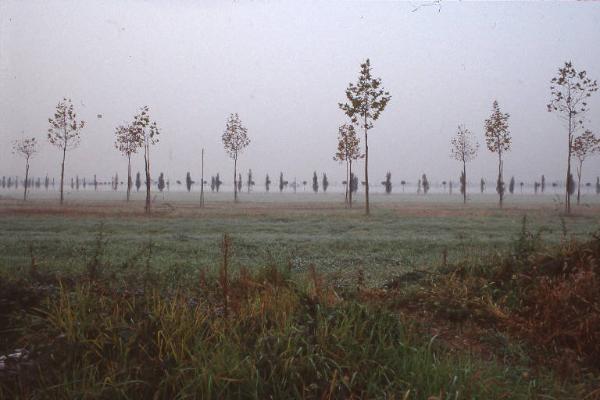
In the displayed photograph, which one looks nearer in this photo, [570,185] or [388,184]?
[570,185]

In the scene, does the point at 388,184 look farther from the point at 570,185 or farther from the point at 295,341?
the point at 295,341

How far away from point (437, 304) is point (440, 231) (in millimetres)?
17251

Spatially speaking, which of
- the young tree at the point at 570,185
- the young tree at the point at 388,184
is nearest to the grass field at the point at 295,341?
the young tree at the point at 570,185

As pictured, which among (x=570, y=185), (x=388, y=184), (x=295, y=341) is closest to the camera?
(x=295, y=341)

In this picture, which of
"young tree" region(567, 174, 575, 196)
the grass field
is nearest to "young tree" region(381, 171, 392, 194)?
"young tree" region(567, 174, 575, 196)

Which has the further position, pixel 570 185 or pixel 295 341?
pixel 570 185

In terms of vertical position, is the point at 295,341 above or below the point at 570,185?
below

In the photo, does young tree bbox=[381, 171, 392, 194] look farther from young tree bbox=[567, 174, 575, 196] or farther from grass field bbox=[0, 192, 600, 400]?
grass field bbox=[0, 192, 600, 400]

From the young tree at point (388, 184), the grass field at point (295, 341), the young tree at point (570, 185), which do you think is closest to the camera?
the grass field at point (295, 341)

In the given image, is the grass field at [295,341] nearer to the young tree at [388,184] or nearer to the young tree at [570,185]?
the young tree at [570,185]

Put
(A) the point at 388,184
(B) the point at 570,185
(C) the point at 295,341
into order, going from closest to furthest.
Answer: (C) the point at 295,341, (B) the point at 570,185, (A) the point at 388,184

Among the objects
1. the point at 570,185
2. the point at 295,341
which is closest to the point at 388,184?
the point at 570,185

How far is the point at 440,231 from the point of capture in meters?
23.9

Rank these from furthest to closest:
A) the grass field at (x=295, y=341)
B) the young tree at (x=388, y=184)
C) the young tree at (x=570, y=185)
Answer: the young tree at (x=388, y=184) < the young tree at (x=570, y=185) < the grass field at (x=295, y=341)
